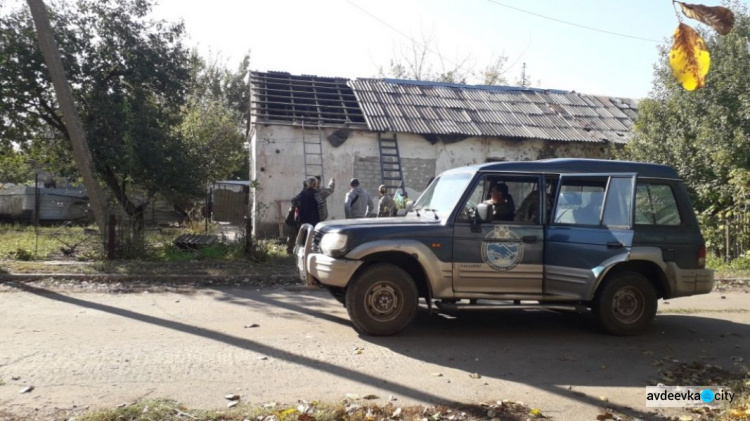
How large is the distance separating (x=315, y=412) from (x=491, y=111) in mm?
16754

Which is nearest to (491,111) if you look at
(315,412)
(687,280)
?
(687,280)

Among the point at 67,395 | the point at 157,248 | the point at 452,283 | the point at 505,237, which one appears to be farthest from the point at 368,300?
the point at 157,248

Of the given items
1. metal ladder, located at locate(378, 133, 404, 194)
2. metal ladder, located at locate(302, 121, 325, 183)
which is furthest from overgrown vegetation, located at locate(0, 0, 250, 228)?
metal ladder, located at locate(378, 133, 404, 194)

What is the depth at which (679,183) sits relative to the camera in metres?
6.80

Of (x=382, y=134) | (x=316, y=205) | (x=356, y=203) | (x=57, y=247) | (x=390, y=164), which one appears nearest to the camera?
(x=316, y=205)

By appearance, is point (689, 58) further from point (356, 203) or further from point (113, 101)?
point (113, 101)

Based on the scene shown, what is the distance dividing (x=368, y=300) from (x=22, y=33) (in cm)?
1197

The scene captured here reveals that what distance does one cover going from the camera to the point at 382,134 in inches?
672

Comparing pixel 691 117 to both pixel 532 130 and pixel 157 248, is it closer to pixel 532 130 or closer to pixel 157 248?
pixel 532 130

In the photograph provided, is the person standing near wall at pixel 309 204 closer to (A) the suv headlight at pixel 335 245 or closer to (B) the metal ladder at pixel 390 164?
(A) the suv headlight at pixel 335 245

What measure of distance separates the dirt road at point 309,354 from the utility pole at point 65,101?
3.47 metres

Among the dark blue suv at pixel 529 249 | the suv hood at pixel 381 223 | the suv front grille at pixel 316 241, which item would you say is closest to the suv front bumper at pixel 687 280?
the dark blue suv at pixel 529 249

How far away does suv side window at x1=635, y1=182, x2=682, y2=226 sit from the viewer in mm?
6566

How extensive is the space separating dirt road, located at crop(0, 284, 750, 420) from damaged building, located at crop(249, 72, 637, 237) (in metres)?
7.96
